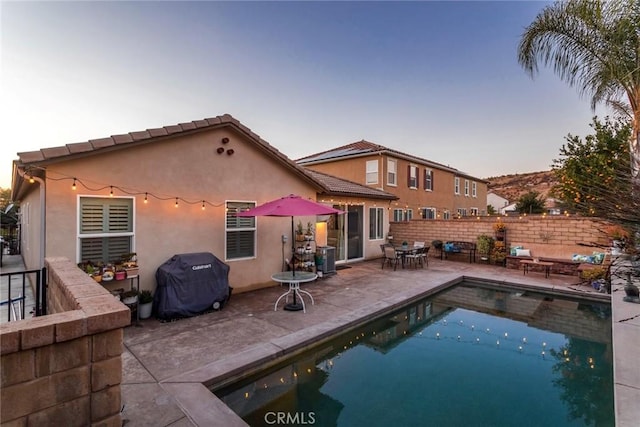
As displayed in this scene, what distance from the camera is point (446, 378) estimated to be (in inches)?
185

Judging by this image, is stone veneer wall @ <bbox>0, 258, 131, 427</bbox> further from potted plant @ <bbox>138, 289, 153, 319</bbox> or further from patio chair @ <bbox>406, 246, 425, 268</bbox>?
patio chair @ <bbox>406, 246, 425, 268</bbox>

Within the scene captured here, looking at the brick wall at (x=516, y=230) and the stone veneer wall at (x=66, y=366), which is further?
the brick wall at (x=516, y=230)

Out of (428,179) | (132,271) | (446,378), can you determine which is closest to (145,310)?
(132,271)

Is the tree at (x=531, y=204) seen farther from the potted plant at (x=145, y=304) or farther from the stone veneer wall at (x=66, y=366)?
the stone veneer wall at (x=66, y=366)

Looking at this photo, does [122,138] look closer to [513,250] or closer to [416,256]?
[416,256]

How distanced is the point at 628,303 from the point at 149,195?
35.2ft

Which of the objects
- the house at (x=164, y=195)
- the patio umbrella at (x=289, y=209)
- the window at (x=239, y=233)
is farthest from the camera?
the window at (x=239, y=233)

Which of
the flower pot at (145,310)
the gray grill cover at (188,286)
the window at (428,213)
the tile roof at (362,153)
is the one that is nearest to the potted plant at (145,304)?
the flower pot at (145,310)

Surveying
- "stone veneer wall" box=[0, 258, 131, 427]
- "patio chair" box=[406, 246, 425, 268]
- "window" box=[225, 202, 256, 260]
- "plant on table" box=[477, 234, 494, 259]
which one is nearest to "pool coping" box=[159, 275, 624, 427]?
"stone veneer wall" box=[0, 258, 131, 427]

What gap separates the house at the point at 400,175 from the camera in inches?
709

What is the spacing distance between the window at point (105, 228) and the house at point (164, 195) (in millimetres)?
17

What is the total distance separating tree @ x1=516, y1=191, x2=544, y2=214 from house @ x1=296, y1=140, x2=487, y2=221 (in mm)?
10795

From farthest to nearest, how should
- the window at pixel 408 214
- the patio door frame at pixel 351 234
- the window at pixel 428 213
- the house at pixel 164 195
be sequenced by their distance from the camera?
the window at pixel 428 213 → the window at pixel 408 214 → the patio door frame at pixel 351 234 → the house at pixel 164 195

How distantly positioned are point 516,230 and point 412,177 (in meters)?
7.92
